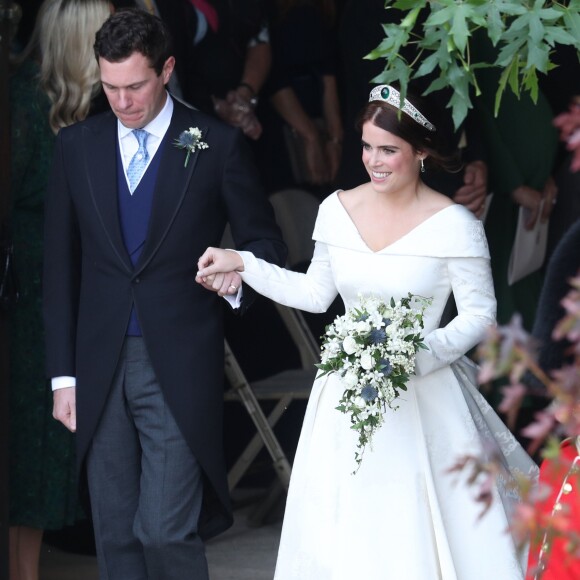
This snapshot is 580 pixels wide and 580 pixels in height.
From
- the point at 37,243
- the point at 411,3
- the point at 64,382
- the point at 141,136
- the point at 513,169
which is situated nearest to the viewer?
the point at 411,3

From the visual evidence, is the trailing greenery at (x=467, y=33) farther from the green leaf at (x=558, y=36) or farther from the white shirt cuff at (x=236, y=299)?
the white shirt cuff at (x=236, y=299)

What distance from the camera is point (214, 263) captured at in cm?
382

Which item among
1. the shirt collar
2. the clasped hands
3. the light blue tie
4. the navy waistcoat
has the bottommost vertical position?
the clasped hands

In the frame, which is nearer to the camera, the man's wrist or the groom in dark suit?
the groom in dark suit

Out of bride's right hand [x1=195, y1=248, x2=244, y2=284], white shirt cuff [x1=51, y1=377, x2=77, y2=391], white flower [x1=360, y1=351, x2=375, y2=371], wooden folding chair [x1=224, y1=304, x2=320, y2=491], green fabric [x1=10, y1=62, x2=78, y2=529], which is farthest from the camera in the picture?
wooden folding chair [x1=224, y1=304, x2=320, y2=491]

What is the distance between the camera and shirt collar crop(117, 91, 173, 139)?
4.05 metres

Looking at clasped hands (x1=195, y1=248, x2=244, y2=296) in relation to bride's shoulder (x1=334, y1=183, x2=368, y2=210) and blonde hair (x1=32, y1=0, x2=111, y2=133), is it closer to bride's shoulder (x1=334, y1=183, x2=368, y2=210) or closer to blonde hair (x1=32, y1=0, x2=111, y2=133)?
bride's shoulder (x1=334, y1=183, x2=368, y2=210)

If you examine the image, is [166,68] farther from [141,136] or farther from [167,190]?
[167,190]

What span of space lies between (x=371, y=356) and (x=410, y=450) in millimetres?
464

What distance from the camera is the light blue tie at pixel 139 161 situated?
405 cm

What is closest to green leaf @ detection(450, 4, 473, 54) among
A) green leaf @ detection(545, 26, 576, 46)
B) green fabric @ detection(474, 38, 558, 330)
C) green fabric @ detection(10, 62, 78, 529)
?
green leaf @ detection(545, 26, 576, 46)

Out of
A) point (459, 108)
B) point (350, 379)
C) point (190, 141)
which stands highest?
point (459, 108)

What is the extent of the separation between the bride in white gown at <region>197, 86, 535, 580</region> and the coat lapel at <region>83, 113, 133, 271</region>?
328 mm

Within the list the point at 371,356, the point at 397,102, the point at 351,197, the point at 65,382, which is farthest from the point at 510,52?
the point at 65,382
